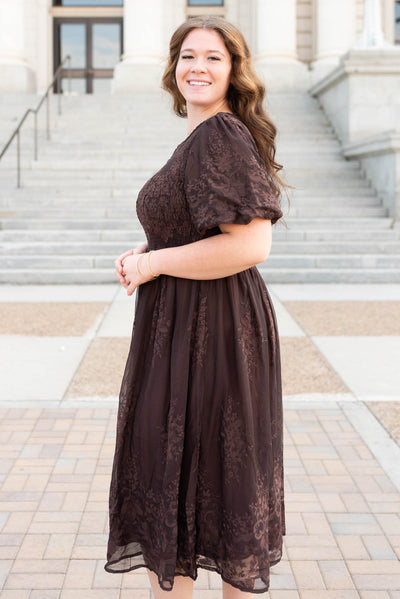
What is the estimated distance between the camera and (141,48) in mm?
18984

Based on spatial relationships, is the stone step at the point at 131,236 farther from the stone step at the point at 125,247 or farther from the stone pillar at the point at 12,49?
the stone pillar at the point at 12,49

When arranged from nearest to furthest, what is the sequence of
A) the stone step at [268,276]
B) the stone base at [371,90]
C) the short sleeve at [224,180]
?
1. the short sleeve at [224,180]
2. the stone step at [268,276]
3. the stone base at [371,90]

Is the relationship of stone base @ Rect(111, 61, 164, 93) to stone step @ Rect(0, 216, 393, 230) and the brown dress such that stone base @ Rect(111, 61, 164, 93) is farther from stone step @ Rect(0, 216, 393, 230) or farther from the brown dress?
the brown dress

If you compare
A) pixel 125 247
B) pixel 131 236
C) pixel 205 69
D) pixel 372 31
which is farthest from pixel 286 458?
pixel 372 31

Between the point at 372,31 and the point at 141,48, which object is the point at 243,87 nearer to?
the point at 372,31

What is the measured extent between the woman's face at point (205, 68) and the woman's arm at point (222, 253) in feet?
1.34

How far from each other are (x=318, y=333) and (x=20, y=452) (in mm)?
3719

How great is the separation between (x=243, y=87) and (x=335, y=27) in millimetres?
18871

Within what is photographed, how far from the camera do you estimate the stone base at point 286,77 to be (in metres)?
18.6

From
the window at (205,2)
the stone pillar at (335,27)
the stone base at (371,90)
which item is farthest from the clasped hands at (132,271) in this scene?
the window at (205,2)

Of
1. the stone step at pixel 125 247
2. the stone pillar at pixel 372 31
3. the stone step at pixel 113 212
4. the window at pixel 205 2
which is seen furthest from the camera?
the window at pixel 205 2

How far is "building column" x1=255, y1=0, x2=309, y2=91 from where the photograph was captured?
1870cm

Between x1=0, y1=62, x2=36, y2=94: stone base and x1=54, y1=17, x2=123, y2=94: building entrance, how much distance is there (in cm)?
566

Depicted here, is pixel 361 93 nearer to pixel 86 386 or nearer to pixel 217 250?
pixel 86 386
